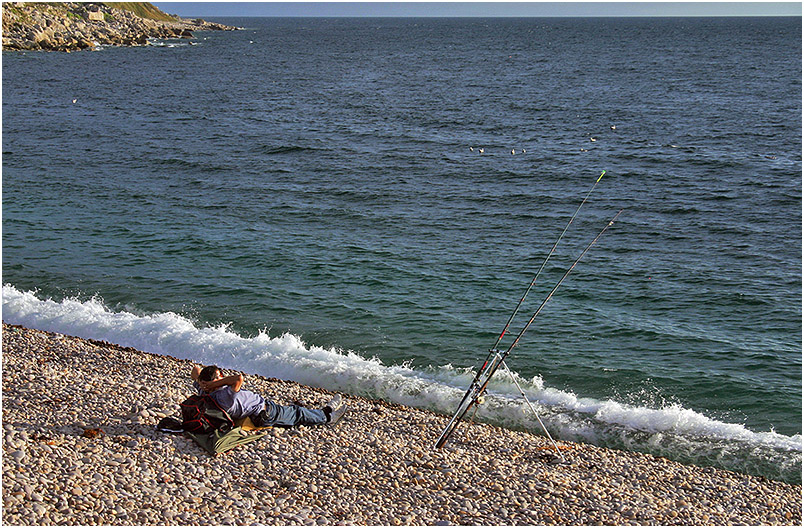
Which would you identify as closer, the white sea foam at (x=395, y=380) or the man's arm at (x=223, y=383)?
the man's arm at (x=223, y=383)

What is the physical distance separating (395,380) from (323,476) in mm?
4464

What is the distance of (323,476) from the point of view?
8.35m

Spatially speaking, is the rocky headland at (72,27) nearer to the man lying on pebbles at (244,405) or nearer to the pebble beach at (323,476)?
the pebble beach at (323,476)

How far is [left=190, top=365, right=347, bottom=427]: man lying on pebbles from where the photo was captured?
28.2ft

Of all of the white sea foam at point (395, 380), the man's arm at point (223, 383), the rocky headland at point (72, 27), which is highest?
the rocky headland at point (72, 27)

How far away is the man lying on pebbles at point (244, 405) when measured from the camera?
8594mm

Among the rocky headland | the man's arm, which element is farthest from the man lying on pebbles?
the rocky headland

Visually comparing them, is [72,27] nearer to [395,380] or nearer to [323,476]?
[395,380]

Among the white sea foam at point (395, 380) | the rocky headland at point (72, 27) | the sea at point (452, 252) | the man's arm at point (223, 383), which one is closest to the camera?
the man's arm at point (223, 383)

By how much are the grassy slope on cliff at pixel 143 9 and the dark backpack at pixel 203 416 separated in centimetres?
10954

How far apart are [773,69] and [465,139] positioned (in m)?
43.0

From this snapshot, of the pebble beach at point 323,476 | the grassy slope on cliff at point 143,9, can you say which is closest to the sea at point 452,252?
the pebble beach at point 323,476

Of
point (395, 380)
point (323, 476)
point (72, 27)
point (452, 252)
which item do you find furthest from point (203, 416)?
point (72, 27)

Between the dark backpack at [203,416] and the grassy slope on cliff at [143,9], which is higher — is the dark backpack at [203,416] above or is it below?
below
